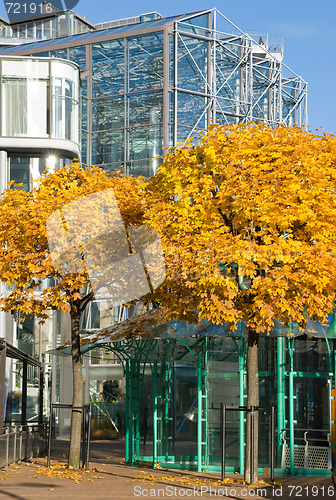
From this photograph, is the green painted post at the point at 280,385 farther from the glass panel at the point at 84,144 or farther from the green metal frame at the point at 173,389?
the glass panel at the point at 84,144

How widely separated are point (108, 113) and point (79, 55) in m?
4.07

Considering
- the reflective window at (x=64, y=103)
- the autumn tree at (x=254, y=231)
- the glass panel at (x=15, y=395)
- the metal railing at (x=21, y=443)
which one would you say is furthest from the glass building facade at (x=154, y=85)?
the autumn tree at (x=254, y=231)

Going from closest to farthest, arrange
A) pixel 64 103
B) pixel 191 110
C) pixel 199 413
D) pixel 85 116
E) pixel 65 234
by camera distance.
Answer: pixel 65 234, pixel 199 413, pixel 64 103, pixel 191 110, pixel 85 116

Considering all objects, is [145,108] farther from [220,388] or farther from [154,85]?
[220,388]

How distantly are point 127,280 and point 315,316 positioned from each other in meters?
4.95

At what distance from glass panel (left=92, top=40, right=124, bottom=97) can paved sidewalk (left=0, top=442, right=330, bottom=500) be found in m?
31.7

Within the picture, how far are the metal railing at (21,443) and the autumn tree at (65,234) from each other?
144 centimetres

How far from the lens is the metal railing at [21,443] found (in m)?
19.7

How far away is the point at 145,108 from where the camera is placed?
158ft

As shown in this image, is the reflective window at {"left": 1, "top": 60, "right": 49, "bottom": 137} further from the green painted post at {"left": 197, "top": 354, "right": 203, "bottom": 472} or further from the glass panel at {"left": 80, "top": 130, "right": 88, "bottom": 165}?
the green painted post at {"left": 197, "top": 354, "right": 203, "bottom": 472}

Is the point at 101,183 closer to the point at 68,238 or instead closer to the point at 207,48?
the point at 68,238

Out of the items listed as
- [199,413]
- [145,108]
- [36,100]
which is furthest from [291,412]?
[145,108]

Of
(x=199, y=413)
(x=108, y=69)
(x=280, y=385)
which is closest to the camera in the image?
(x=280, y=385)

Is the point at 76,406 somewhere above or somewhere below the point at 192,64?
below
